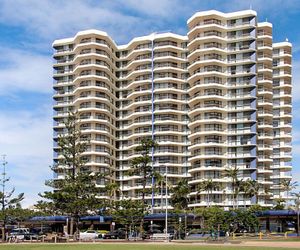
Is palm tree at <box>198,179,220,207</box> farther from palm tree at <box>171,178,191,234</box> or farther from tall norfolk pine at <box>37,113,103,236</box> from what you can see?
tall norfolk pine at <box>37,113,103,236</box>

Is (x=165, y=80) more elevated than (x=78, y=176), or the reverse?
(x=165, y=80)

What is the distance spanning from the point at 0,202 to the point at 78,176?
1748cm

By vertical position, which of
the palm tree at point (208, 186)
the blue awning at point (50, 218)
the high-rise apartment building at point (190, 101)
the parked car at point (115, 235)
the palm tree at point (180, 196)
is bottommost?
the parked car at point (115, 235)

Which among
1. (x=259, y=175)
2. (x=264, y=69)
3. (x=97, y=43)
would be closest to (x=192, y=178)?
(x=259, y=175)

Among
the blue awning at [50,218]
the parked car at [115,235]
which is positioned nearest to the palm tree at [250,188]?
the parked car at [115,235]

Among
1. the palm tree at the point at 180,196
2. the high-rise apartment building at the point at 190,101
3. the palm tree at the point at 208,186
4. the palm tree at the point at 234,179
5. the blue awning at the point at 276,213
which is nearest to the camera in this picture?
the blue awning at the point at 276,213

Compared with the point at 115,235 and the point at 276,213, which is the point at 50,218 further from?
the point at 276,213

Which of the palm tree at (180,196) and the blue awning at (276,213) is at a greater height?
the palm tree at (180,196)

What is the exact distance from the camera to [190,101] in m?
132

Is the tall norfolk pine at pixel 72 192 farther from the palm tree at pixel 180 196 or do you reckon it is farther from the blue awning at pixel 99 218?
the palm tree at pixel 180 196

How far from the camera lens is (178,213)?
4112 inches

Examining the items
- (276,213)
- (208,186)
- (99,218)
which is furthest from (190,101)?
(276,213)

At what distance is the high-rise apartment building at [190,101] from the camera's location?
126 m

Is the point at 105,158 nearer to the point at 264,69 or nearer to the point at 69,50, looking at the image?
the point at 69,50
